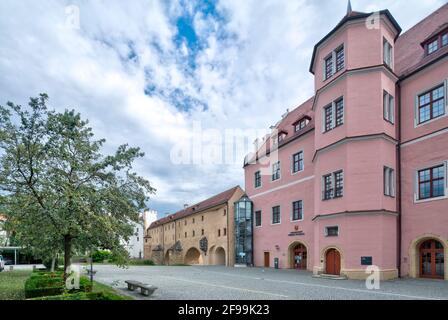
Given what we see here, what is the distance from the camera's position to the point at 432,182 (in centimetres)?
1931

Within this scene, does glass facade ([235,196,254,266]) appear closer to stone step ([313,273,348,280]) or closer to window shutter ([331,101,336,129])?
stone step ([313,273,348,280])

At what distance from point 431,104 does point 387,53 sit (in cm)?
440

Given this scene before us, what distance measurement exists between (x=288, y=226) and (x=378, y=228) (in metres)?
11.7

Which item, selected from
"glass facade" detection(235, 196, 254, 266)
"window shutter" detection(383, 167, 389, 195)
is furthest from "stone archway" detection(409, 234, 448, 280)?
"glass facade" detection(235, 196, 254, 266)

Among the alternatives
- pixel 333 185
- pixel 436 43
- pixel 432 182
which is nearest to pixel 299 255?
pixel 333 185

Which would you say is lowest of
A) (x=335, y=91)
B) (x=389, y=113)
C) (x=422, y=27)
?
(x=389, y=113)

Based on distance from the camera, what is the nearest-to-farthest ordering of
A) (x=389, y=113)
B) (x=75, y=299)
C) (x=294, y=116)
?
(x=75, y=299)
(x=389, y=113)
(x=294, y=116)

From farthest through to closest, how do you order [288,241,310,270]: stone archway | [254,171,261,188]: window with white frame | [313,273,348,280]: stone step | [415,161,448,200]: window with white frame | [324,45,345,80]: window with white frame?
[254,171,261,188]: window with white frame → [288,241,310,270]: stone archway → [324,45,345,80]: window with white frame → [313,273,348,280]: stone step → [415,161,448,200]: window with white frame

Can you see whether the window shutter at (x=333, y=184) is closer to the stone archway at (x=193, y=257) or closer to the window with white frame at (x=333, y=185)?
the window with white frame at (x=333, y=185)

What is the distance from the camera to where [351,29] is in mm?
21734

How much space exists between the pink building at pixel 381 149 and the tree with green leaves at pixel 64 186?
12.9 m

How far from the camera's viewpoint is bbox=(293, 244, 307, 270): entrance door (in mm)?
28891
